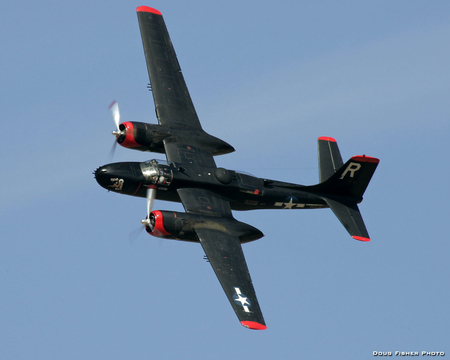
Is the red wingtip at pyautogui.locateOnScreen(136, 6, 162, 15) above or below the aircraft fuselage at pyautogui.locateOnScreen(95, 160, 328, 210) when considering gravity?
above

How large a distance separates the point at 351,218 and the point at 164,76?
1850 centimetres

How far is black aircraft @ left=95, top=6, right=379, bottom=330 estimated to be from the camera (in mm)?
52156

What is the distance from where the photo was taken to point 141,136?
5822 centimetres

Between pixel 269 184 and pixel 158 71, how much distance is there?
42.5 feet

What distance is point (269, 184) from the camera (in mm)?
59000

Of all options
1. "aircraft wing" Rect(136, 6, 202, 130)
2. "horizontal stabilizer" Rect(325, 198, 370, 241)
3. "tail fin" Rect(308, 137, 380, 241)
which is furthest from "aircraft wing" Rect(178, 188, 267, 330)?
"horizontal stabilizer" Rect(325, 198, 370, 241)

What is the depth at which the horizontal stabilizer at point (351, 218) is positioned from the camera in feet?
191

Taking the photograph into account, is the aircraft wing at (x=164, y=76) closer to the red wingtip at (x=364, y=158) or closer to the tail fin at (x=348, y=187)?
the tail fin at (x=348, y=187)

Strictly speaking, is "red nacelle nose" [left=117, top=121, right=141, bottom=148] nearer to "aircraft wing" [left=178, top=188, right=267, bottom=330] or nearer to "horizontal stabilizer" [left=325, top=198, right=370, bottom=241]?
"aircraft wing" [left=178, top=188, right=267, bottom=330]

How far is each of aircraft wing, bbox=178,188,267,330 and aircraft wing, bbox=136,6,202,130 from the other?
7213 mm

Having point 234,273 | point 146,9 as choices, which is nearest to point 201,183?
point 234,273

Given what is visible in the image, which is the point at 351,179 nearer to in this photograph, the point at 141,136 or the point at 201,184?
the point at 201,184

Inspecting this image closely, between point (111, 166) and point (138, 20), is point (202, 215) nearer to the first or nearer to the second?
point (111, 166)

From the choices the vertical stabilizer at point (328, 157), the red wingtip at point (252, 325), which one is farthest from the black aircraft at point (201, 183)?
the red wingtip at point (252, 325)
